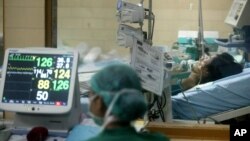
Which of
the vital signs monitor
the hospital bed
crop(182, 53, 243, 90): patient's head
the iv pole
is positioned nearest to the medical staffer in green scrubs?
the vital signs monitor

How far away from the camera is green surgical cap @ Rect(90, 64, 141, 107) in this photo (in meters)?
1.36

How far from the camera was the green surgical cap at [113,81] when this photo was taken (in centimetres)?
136

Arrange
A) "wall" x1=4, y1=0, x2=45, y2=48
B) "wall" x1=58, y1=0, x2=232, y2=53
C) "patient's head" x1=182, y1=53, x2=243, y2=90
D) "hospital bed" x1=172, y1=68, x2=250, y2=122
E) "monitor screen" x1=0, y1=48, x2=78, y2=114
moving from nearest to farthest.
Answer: "monitor screen" x1=0, y1=48, x2=78, y2=114, "wall" x1=4, y1=0, x2=45, y2=48, "hospital bed" x1=172, y1=68, x2=250, y2=122, "patient's head" x1=182, y1=53, x2=243, y2=90, "wall" x1=58, y1=0, x2=232, y2=53

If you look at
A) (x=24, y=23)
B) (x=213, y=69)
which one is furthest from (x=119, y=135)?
(x=213, y=69)

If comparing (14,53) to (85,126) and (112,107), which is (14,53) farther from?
(112,107)

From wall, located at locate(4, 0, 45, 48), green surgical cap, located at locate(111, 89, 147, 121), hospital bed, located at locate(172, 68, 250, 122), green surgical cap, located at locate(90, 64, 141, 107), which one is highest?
wall, located at locate(4, 0, 45, 48)

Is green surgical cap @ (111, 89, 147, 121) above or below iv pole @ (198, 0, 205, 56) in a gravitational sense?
below

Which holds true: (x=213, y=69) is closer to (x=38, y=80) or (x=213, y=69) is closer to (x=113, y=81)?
(x=38, y=80)

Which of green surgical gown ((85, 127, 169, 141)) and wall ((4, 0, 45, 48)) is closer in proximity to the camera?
green surgical gown ((85, 127, 169, 141))

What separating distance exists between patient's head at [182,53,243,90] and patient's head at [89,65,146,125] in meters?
1.65

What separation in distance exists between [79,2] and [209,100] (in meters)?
1.46

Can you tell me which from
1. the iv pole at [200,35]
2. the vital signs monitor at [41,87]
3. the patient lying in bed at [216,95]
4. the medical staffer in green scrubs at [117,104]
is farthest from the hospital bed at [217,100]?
the medical staffer in green scrubs at [117,104]

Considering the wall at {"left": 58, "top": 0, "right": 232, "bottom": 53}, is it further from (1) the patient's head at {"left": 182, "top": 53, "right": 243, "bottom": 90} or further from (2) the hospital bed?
(2) the hospital bed

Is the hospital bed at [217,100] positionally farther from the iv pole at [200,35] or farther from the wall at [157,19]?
the wall at [157,19]
